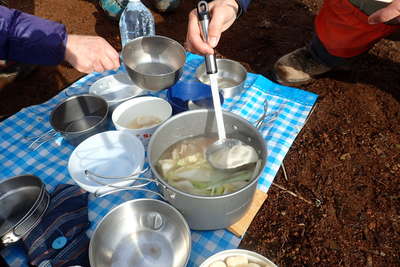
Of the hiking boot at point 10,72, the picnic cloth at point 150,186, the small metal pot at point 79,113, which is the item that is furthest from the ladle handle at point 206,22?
the hiking boot at point 10,72

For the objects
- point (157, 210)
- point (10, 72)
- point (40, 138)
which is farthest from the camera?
point (10, 72)

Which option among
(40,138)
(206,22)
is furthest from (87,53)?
(206,22)

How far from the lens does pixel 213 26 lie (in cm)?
142

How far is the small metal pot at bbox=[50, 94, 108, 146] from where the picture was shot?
1.68 m

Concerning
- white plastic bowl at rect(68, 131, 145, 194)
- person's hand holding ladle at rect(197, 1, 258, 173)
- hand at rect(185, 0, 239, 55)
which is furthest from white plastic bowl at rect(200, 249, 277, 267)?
hand at rect(185, 0, 239, 55)

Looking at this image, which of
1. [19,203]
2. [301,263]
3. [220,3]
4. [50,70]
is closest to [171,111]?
[220,3]

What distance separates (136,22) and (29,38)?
1416mm

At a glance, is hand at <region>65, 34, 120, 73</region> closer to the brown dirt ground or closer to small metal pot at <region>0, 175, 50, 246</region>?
small metal pot at <region>0, 175, 50, 246</region>

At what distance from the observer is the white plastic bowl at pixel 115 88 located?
1.96m

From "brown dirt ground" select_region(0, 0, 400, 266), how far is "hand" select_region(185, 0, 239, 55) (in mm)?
1265

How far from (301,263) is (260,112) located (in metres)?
1.06

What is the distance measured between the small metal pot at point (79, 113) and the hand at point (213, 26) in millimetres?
693

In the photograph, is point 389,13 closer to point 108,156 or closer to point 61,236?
point 108,156

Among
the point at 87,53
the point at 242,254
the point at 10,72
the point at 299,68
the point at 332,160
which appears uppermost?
the point at 87,53
